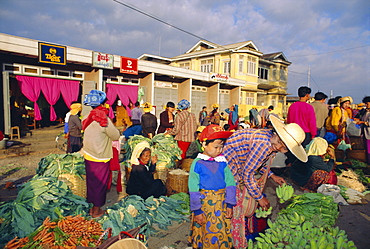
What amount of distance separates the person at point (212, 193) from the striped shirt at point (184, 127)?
356 cm

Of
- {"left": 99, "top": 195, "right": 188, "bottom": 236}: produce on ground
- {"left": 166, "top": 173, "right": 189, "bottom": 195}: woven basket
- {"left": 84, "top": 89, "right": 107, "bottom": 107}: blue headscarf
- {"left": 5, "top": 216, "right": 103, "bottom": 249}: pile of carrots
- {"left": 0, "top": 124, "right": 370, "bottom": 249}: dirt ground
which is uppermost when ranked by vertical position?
{"left": 84, "top": 89, "right": 107, "bottom": 107}: blue headscarf

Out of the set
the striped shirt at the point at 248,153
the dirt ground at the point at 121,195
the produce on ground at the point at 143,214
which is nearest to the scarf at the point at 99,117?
the produce on ground at the point at 143,214

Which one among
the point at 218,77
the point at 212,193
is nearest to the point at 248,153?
the point at 212,193

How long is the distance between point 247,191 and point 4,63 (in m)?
11.9

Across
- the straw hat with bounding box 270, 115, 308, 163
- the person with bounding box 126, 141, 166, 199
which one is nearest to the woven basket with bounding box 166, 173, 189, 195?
the person with bounding box 126, 141, 166, 199

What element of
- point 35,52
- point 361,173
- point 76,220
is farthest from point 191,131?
point 35,52

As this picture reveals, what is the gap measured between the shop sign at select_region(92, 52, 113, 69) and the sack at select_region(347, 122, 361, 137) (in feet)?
37.4

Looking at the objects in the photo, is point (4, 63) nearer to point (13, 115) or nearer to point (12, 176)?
point (13, 115)

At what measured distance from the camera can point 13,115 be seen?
1145cm

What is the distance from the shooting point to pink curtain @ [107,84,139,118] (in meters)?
13.9

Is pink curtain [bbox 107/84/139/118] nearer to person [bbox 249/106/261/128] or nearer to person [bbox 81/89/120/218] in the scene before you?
person [bbox 249/106/261/128]

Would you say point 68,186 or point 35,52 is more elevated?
point 35,52

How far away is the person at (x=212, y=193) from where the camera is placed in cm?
251

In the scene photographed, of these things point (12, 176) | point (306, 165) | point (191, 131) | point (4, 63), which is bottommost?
point (12, 176)
